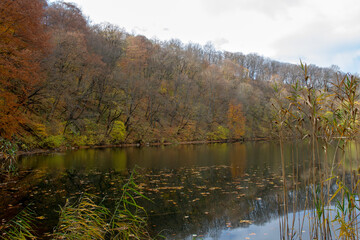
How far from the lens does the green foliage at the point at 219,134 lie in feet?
142

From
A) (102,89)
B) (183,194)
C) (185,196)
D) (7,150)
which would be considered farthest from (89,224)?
(102,89)

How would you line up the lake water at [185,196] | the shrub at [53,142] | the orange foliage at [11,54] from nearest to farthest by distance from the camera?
the lake water at [185,196] < the orange foliage at [11,54] < the shrub at [53,142]

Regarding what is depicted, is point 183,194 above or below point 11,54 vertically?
below

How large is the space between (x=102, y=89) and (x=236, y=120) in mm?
25630

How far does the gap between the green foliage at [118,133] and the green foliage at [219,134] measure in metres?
16.2

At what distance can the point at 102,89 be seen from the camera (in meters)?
32.2

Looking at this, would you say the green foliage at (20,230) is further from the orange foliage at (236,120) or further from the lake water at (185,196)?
the orange foliage at (236,120)

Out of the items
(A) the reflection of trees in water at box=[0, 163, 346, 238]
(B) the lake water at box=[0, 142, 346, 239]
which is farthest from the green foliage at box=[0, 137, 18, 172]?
(A) the reflection of trees in water at box=[0, 163, 346, 238]

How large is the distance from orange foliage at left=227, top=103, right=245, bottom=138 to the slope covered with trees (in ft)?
0.60

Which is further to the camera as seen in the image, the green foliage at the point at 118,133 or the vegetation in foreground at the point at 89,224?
the green foliage at the point at 118,133

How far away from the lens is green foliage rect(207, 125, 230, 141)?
4318cm

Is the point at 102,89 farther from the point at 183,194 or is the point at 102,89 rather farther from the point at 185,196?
the point at 185,196

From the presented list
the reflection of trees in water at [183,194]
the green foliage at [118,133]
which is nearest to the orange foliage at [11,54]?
the reflection of trees in water at [183,194]

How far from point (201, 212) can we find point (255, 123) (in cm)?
4587
